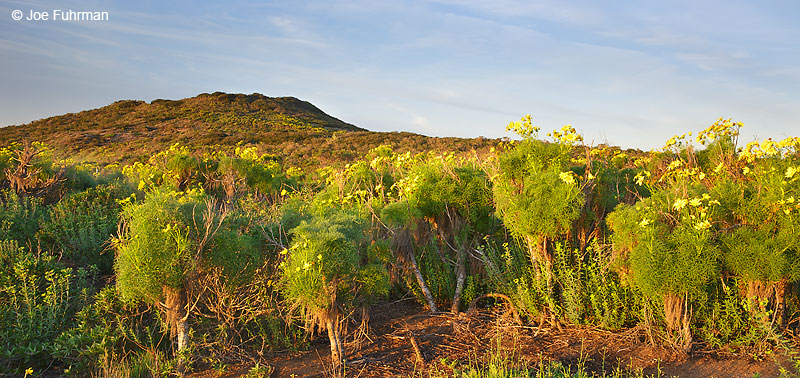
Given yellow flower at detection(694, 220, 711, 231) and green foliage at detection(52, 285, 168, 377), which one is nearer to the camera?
yellow flower at detection(694, 220, 711, 231)

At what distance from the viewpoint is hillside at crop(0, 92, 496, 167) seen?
2784cm

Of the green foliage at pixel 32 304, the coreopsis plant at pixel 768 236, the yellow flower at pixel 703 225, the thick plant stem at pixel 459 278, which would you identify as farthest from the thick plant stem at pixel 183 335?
the coreopsis plant at pixel 768 236

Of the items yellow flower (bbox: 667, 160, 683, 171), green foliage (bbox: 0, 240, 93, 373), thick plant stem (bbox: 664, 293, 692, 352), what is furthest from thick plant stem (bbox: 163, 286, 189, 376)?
yellow flower (bbox: 667, 160, 683, 171)

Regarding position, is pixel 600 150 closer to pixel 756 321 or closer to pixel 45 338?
pixel 756 321

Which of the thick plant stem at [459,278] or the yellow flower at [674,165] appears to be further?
the thick plant stem at [459,278]

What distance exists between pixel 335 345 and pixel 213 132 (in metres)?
35.2

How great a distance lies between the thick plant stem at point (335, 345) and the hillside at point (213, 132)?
17.6m

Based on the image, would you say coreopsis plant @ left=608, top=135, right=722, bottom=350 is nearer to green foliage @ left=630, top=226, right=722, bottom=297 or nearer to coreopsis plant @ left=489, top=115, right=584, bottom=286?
green foliage @ left=630, top=226, right=722, bottom=297

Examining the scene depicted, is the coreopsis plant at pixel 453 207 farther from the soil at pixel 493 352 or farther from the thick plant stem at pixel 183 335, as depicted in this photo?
the thick plant stem at pixel 183 335

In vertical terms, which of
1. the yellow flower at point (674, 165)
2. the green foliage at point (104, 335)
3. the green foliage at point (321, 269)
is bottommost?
the green foliage at point (104, 335)

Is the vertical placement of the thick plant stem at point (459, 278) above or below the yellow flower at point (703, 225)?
below

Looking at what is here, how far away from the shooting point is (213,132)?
119ft

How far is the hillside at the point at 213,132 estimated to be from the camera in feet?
Answer: 91.4

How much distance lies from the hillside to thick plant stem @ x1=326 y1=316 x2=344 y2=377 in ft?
57.9
